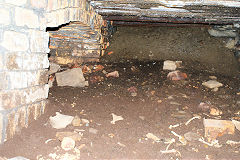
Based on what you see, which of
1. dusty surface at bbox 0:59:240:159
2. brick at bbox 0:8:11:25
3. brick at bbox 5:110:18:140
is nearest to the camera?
brick at bbox 0:8:11:25

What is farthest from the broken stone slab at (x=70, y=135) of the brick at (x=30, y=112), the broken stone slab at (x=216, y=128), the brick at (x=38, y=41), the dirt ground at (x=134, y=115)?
the broken stone slab at (x=216, y=128)

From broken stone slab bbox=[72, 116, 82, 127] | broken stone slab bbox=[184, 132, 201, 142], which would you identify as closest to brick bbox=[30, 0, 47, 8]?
broken stone slab bbox=[72, 116, 82, 127]

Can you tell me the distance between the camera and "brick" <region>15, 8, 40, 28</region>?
2.11 meters

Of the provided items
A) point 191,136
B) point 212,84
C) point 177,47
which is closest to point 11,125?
point 191,136

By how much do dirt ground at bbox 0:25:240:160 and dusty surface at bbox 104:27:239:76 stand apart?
674 millimetres

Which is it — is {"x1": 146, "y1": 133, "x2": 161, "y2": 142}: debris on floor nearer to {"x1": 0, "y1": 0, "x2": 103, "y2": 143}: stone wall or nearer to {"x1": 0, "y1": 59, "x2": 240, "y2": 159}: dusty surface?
{"x1": 0, "y1": 59, "x2": 240, "y2": 159}: dusty surface

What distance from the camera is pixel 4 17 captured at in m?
1.98

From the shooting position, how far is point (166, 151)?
2377 mm

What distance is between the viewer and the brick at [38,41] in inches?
92.3

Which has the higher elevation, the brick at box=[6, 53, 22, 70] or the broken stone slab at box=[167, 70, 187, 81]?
the brick at box=[6, 53, 22, 70]

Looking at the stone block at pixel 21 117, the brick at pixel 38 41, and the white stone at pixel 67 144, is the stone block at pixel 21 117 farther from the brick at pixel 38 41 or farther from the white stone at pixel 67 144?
the brick at pixel 38 41

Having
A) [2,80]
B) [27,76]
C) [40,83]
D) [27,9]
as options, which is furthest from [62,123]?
[27,9]

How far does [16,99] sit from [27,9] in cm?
94

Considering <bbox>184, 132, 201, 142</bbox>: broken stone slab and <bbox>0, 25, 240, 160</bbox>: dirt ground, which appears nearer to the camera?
<bbox>0, 25, 240, 160</bbox>: dirt ground
